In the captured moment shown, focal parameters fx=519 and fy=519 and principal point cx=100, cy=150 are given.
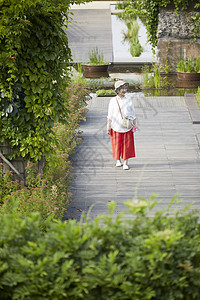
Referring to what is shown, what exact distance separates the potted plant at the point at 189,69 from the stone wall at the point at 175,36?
23.9 inches

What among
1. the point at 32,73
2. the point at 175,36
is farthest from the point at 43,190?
the point at 175,36

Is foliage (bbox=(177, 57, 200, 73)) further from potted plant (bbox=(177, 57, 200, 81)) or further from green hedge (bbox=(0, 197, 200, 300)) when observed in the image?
green hedge (bbox=(0, 197, 200, 300))

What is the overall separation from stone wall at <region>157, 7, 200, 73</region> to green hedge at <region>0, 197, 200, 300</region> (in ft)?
44.9

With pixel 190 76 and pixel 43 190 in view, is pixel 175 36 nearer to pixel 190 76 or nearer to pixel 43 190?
pixel 190 76

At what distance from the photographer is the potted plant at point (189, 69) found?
15344 mm

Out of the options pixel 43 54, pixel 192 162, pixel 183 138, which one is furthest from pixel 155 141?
pixel 43 54

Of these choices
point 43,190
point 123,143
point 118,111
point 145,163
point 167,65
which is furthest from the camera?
point 167,65

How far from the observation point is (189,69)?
15445 mm

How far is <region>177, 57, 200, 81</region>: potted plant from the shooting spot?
15.3 m

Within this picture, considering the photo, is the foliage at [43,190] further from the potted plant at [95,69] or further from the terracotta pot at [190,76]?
the potted plant at [95,69]

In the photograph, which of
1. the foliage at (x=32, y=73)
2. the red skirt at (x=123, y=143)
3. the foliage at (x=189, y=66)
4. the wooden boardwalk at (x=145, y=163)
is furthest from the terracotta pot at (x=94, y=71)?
the foliage at (x=32, y=73)

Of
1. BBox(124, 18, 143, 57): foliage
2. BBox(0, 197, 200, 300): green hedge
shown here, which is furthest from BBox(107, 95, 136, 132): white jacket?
BBox(124, 18, 143, 57): foliage

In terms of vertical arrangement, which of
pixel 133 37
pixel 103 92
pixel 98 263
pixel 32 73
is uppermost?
pixel 32 73

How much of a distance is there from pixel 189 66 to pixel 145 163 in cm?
739
